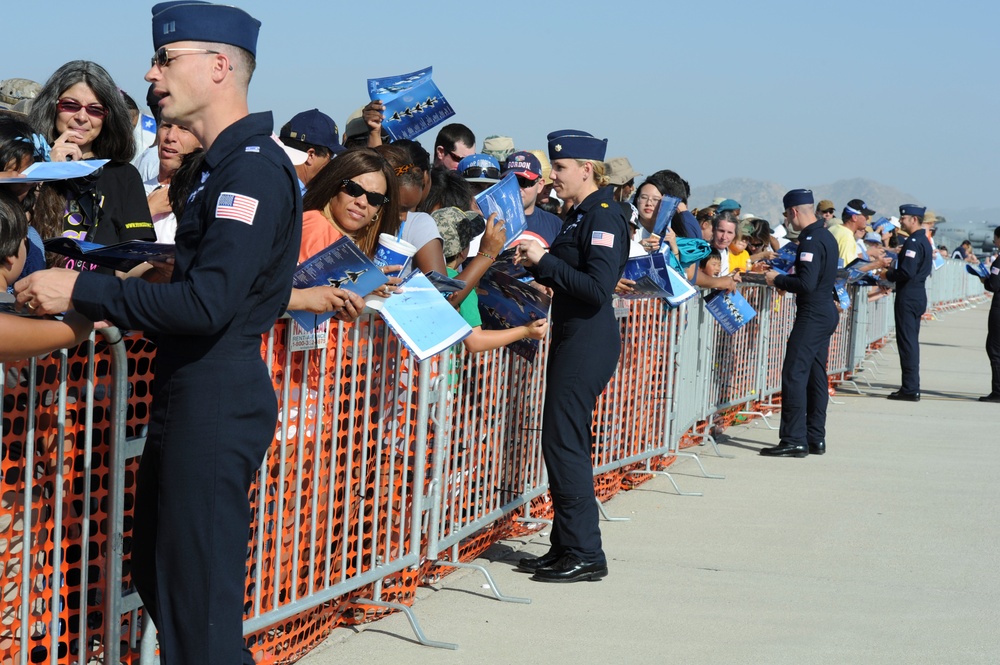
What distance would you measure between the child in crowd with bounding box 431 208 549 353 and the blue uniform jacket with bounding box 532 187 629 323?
255 millimetres

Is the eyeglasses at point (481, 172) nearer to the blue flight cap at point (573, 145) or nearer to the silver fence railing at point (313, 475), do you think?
the silver fence railing at point (313, 475)

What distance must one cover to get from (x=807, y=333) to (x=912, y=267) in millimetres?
5927

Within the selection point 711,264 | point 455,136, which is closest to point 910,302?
point 711,264

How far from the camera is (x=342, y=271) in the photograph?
13.1 ft

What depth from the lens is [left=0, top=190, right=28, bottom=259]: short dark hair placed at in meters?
3.24

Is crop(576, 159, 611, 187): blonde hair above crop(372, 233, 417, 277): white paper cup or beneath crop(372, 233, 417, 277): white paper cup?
above

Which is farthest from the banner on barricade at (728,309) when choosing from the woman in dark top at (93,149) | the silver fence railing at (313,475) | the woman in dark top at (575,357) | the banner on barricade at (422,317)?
the woman in dark top at (93,149)

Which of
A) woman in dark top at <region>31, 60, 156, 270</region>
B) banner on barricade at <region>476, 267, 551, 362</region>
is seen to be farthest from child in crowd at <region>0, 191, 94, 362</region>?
banner on barricade at <region>476, 267, 551, 362</region>

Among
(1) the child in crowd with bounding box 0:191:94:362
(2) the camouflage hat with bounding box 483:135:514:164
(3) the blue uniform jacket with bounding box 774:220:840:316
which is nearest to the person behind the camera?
(1) the child in crowd with bounding box 0:191:94:362

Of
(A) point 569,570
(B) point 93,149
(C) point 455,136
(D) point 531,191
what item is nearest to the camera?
(B) point 93,149

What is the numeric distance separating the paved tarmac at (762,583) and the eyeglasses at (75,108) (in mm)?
2379

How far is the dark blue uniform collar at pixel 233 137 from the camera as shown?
3133 mm

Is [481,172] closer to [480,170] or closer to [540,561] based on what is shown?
[480,170]

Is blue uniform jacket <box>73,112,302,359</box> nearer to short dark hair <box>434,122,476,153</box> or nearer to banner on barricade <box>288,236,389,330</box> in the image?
banner on barricade <box>288,236,389,330</box>
